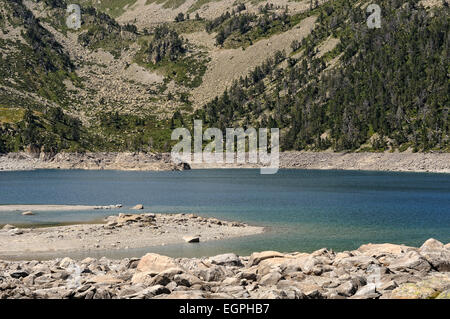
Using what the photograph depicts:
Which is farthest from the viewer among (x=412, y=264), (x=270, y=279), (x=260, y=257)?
(x=260, y=257)

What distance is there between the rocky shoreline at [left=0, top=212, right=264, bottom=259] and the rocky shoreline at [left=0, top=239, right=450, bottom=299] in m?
12.7

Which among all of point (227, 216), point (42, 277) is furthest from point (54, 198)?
point (42, 277)

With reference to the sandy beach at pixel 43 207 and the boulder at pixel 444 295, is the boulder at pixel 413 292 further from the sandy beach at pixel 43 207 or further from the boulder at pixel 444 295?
the sandy beach at pixel 43 207

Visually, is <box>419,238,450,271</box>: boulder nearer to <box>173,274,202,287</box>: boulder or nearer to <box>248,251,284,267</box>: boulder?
<box>248,251,284,267</box>: boulder

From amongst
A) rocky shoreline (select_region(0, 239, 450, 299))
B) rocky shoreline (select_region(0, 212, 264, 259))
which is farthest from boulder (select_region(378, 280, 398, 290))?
rocky shoreline (select_region(0, 212, 264, 259))

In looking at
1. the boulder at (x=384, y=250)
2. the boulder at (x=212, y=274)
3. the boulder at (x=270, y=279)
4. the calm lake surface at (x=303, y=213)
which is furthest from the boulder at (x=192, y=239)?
the boulder at (x=270, y=279)

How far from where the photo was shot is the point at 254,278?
Answer: 29.8m

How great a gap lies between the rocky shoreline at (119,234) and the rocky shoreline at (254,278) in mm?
12715

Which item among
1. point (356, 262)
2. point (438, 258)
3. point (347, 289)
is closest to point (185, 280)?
point (347, 289)

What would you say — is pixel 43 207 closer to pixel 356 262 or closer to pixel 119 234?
pixel 119 234

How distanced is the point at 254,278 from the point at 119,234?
95.2ft

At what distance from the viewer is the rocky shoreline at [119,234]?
161 ft

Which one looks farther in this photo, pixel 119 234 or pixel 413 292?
pixel 119 234
